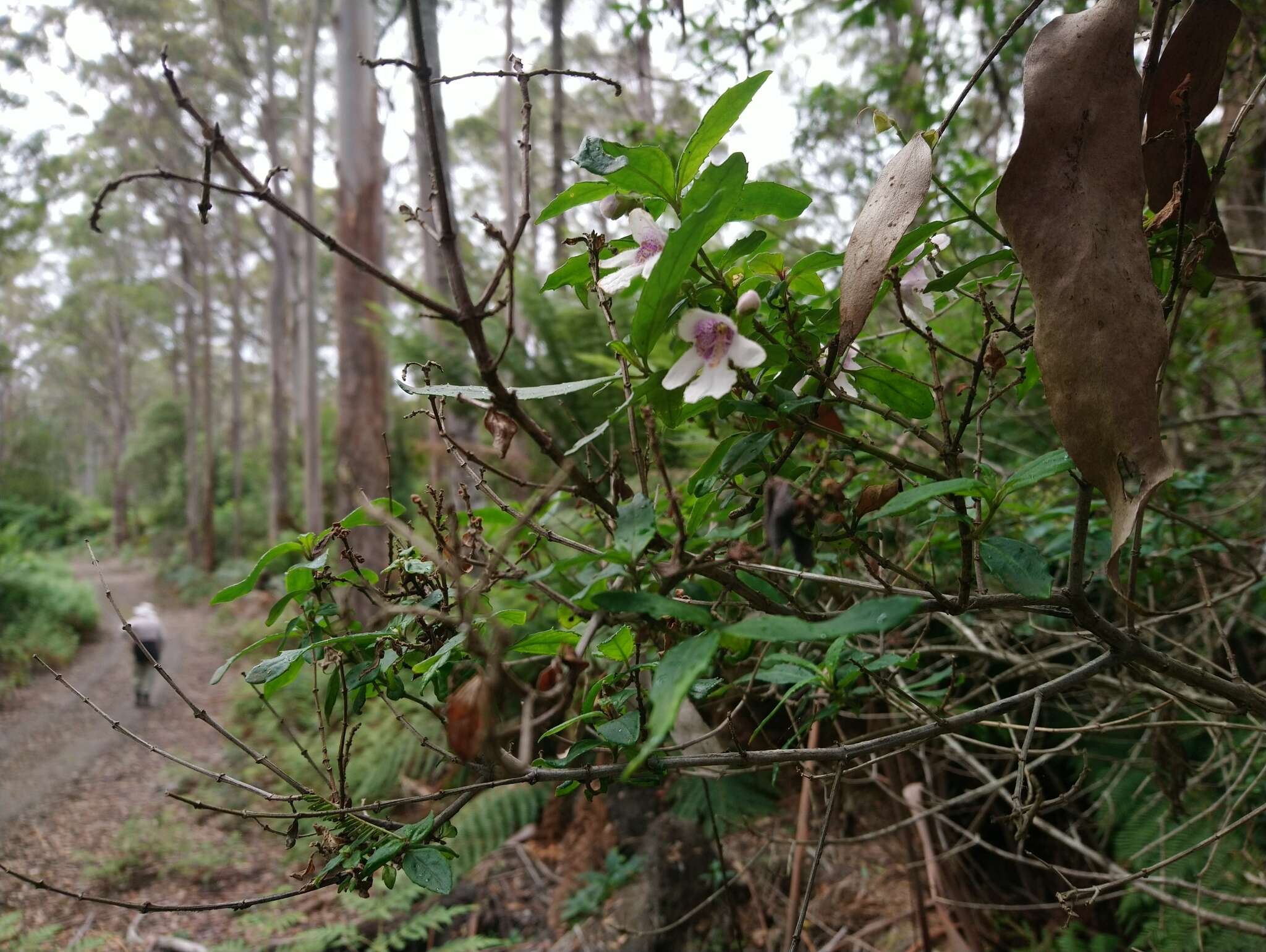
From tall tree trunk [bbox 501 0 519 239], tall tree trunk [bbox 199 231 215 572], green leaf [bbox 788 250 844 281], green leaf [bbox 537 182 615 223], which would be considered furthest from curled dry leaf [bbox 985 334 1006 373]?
tall tree trunk [bbox 199 231 215 572]

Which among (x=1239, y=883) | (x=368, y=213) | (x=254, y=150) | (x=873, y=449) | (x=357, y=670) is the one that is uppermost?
(x=254, y=150)

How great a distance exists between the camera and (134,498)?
2266 centimetres

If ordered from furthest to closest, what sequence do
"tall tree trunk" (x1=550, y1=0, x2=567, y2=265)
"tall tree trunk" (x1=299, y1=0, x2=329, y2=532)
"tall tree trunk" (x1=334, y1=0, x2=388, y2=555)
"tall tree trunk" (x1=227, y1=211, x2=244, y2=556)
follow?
"tall tree trunk" (x1=227, y1=211, x2=244, y2=556) → "tall tree trunk" (x1=299, y1=0, x2=329, y2=532) → "tall tree trunk" (x1=550, y1=0, x2=567, y2=265) → "tall tree trunk" (x1=334, y1=0, x2=388, y2=555)

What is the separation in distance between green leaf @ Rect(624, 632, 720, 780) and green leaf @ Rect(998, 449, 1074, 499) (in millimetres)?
329

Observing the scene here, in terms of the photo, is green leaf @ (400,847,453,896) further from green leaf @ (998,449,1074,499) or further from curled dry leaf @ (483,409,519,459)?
green leaf @ (998,449,1074,499)

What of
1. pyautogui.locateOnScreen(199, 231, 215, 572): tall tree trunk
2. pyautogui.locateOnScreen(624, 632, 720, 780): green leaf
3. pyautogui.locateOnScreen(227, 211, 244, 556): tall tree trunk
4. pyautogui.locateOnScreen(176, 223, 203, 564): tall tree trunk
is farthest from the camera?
pyautogui.locateOnScreen(176, 223, 203, 564): tall tree trunk

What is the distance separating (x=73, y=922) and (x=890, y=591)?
15.7 feet

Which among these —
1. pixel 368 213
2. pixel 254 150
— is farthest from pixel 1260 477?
pixel 254 150

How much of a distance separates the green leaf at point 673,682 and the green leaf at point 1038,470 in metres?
0.33

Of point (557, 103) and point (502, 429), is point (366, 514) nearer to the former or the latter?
point (502, 429)

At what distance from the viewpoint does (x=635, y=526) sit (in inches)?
22.4

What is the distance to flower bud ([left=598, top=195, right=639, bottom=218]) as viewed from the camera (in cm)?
72

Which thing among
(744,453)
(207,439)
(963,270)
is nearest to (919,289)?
(963,270)

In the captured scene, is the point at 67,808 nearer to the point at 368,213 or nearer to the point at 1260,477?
the point at 368,213
